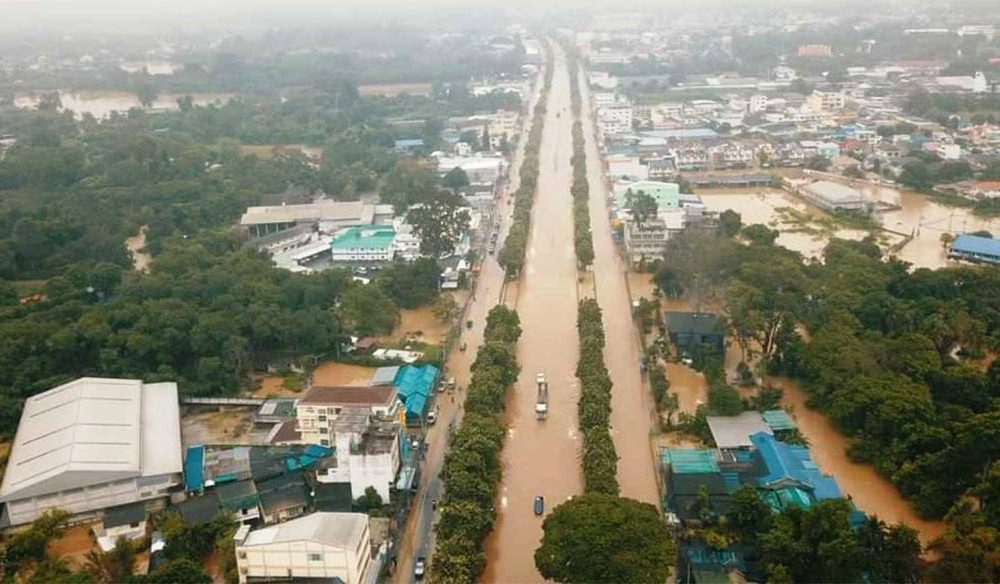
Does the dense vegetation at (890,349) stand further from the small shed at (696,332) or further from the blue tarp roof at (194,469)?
the blue tarp roof at (194,469)

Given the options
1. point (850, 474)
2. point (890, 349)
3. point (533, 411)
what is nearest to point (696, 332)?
point (890, 349)

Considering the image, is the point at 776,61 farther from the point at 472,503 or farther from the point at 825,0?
the point at 825,0

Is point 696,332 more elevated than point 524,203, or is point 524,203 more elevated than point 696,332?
point 524,203

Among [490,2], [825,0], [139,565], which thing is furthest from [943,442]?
[490,2]

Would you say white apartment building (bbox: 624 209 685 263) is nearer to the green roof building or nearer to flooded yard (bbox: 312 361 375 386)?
the green roof building

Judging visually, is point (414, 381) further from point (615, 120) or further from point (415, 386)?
point (615, 120)
